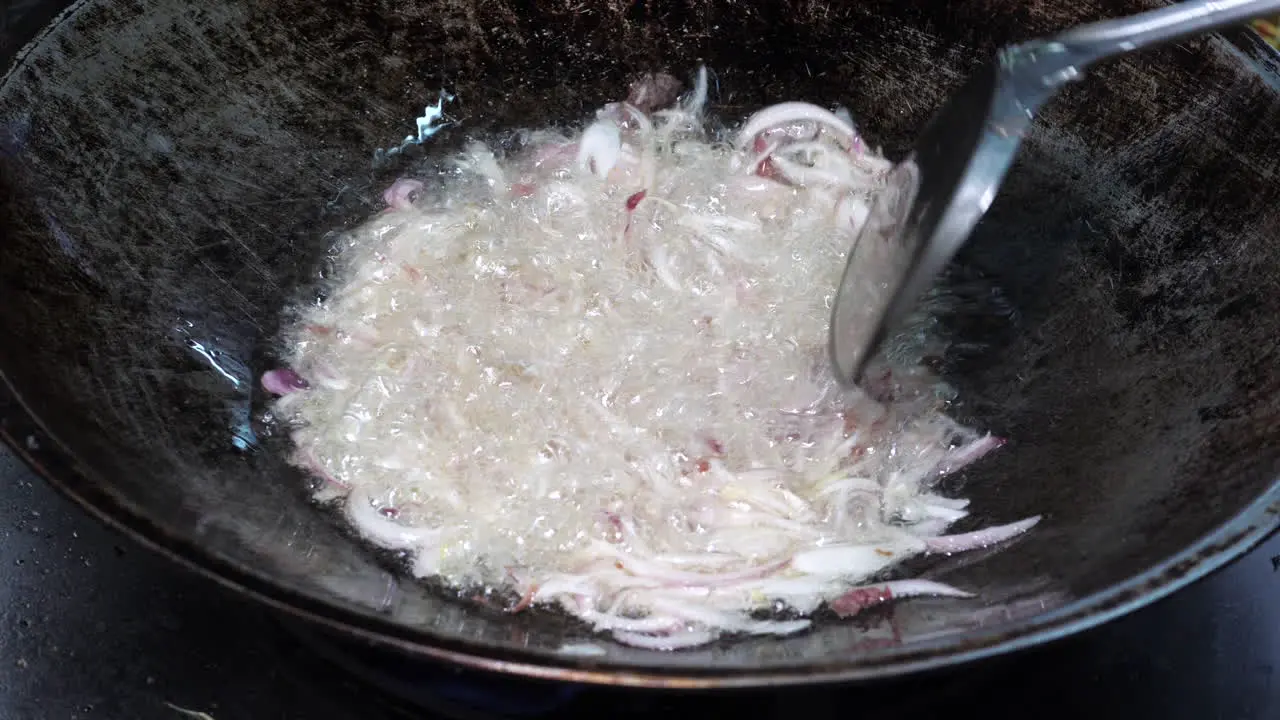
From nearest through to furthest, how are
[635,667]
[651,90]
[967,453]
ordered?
[635,667] → [967,453] → [651,90]

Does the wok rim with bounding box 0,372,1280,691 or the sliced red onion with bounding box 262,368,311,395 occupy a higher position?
the sliced red onion with bounding box 262,368,311,395

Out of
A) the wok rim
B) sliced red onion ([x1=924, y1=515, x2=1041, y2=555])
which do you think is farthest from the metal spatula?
the wok rim

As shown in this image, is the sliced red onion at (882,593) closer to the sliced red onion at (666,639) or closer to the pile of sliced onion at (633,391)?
the pile of sliced onion at (633,391)

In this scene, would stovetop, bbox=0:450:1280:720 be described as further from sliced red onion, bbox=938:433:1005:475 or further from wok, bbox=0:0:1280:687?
sliced red onion, bbox=938:433:1005:475

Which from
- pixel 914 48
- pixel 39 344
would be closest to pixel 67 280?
pixel 39 344

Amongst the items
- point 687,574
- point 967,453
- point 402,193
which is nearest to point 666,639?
point 687,574

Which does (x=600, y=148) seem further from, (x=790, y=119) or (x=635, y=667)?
(x=635, y=667)
